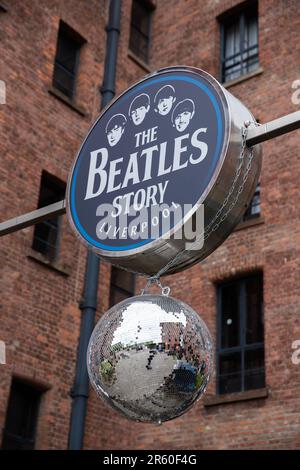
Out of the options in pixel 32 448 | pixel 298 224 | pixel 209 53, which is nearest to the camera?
pixel 32 448

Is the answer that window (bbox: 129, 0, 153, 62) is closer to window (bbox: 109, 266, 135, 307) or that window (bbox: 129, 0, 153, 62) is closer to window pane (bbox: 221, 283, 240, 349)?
window (bbox: 109, 266, 135, 307)

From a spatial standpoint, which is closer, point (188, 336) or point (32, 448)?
point (188, 336)

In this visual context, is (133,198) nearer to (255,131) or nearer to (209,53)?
(255,131)

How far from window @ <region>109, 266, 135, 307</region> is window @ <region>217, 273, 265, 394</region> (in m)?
1.92

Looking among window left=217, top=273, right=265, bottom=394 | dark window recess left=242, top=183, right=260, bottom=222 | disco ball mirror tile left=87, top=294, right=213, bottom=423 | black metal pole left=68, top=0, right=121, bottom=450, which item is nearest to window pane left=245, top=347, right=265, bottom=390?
window left=217, top=273, right=265, bottom=394

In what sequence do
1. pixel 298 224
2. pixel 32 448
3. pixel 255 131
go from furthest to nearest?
1. pixel 298 224
2. pixel 32 448
3. pixel 255 131

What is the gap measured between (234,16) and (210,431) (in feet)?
28.1

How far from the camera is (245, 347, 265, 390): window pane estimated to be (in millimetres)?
10883

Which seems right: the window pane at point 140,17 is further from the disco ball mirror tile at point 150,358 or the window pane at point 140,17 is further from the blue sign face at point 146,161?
the disco ball mirror tile at point 150,358

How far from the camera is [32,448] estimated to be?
1056 cm

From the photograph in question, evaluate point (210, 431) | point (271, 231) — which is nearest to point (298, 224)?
point (271, 231)

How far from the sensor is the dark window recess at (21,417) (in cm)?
1039

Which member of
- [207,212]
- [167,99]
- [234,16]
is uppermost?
[234,16]
